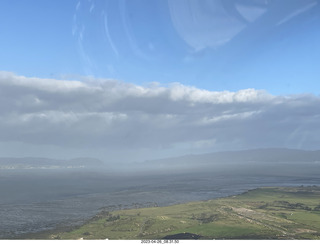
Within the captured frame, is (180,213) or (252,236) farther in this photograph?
(180,213)

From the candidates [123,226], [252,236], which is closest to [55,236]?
[123,226]

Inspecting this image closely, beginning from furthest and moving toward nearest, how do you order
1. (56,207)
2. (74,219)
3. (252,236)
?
(56,207)
(74,219)
(252,236)

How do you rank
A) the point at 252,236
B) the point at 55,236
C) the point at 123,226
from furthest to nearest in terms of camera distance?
the point at 123,226
the point at 55,236
the point at 252,236

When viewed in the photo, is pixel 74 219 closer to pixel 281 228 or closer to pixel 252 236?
pixel 252 236

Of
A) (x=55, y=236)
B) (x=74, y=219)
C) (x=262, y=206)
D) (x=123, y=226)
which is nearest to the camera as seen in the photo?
(x=55, y=236)

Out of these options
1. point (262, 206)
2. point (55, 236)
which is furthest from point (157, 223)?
point (262, 206)

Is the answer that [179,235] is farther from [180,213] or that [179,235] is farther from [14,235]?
[14,235]
